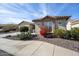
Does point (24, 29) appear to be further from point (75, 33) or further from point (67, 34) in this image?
point (75, 33)

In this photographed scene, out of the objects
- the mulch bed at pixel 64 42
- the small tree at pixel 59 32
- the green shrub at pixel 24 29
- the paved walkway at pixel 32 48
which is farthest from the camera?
the green shrub at pixel 24 29

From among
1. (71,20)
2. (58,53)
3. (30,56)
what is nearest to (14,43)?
(30,56)

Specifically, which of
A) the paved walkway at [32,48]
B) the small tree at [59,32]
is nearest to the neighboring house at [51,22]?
the small tree at [59,32]

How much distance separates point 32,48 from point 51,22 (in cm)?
107

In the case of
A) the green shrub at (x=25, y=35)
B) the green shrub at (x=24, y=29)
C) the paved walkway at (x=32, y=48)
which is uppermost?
the green shrub at (x=24, y=29)

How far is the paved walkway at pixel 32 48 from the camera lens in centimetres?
449

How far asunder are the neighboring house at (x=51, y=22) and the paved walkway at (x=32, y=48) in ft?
1.65

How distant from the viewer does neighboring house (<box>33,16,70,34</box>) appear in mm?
4922

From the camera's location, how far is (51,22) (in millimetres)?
5094

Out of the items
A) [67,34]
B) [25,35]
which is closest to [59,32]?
[67,34]

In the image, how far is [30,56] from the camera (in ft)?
14.7

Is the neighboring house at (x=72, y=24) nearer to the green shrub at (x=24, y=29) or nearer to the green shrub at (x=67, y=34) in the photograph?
the green shrub at (x=67, y=34)

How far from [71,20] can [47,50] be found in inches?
47.3

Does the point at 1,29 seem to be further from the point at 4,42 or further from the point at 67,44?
the point at 67,44
